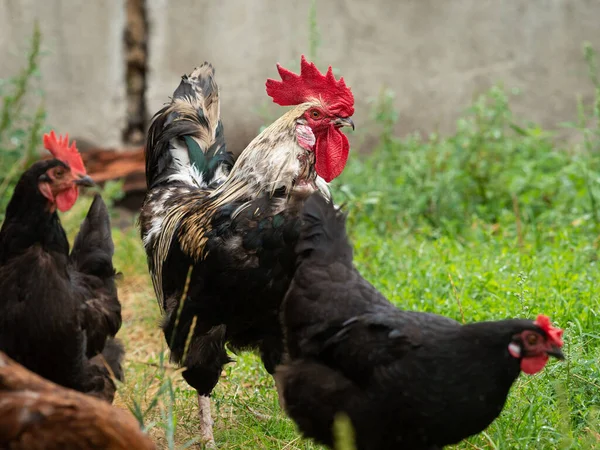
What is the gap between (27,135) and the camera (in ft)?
25.5

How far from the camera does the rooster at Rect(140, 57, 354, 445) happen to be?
399cm

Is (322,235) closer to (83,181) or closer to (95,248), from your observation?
(83,181)

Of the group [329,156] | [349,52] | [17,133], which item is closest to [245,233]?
[329,156]

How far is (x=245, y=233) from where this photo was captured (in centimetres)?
400

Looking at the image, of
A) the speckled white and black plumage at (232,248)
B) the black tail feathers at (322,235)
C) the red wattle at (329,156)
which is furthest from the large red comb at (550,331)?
the red wattle at (329,156)

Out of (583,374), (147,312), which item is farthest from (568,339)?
(147,312)

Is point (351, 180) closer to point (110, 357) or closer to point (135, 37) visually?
point (135, 37)

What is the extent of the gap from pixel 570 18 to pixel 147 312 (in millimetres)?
5922

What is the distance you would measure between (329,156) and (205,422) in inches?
63.1

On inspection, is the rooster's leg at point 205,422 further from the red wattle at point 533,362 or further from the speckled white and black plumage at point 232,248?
the red wattle at point 533,362

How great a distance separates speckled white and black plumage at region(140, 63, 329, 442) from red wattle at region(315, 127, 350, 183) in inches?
2.1

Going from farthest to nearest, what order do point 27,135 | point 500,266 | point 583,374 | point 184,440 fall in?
point 27,135, point 500,266, point 184,440, point 583,374

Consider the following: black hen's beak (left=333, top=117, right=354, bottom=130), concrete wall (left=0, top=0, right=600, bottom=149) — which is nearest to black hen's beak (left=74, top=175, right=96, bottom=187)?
black hen's beak (left=333, top=117, right=354, bottom=130)

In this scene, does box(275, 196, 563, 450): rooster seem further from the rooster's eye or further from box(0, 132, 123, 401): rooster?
box(0, 132, 123, 401): rooster
